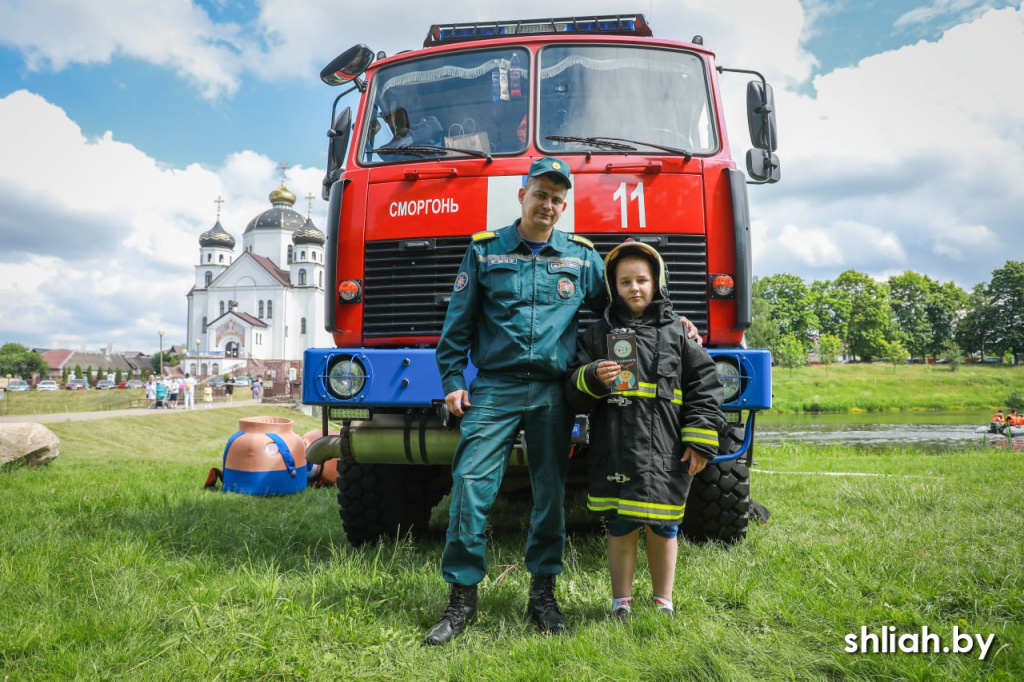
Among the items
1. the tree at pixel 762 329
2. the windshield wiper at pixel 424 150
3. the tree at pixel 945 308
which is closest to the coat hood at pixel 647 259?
the windshield wiper at pixel 424 150

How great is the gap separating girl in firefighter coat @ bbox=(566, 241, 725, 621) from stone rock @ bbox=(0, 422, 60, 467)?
823 cm

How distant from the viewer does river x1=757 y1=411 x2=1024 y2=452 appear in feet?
51.3

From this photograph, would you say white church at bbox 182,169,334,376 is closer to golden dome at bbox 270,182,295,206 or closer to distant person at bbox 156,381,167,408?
golden dome at bbox 270,182,295,206

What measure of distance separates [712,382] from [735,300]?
102 cm

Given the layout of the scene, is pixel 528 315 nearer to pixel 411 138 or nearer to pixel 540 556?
pixel 540 556

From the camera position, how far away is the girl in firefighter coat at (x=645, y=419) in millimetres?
2750

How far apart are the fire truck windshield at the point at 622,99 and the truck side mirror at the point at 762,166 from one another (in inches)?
12.5

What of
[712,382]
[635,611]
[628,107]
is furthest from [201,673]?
[628,107]

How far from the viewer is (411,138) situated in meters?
4.36

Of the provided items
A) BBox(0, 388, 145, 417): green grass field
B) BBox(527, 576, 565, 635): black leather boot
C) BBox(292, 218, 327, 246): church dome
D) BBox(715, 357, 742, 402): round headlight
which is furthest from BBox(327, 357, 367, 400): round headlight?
BBox(292, 218, 327, 246): church dome

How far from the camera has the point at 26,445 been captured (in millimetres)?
8500

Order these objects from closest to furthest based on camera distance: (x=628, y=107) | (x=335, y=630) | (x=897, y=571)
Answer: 1. (x=335, y=630)
2. (x=897, y=571)
3. (x=628, y=107)

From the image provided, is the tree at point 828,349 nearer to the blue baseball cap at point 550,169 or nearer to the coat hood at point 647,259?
the coat hood at point 647,259

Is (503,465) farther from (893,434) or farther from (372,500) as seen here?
(893,434)
